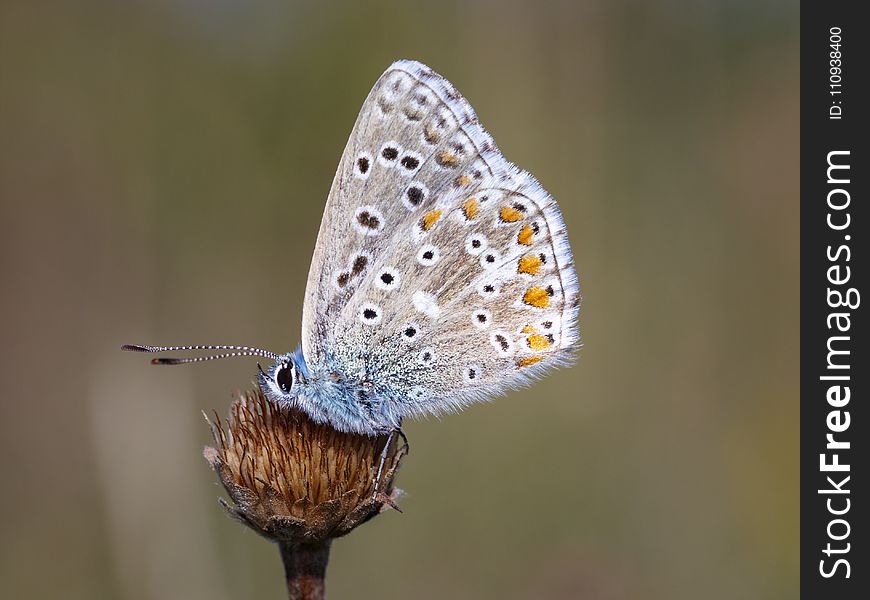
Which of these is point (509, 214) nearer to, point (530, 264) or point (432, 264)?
point (530, 264)

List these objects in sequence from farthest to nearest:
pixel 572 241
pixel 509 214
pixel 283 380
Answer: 1. pixel 572 241
2. pixel 509 214
3. pixel 283 380

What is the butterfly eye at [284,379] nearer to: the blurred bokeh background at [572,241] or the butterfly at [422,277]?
the butterfly at [422,277]

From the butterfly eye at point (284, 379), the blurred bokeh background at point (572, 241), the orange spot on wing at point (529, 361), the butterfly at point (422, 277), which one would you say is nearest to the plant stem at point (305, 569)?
the butterfly at point (422, 277)

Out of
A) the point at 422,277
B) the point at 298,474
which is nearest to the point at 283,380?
the point at 298,474

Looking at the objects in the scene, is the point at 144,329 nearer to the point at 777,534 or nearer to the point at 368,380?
the point at 368,380

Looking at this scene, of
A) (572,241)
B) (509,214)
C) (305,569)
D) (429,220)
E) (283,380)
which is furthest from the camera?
(572,241)

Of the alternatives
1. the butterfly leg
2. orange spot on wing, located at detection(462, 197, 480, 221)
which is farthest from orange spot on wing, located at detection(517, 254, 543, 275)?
the butterfly leg

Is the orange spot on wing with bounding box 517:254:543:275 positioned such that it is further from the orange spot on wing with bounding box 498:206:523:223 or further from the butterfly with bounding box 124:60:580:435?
the orange spot on wing with bounding box 498:206:523:223
